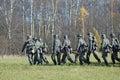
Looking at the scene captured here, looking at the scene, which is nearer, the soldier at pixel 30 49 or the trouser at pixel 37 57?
the soldier at pixel 30 49

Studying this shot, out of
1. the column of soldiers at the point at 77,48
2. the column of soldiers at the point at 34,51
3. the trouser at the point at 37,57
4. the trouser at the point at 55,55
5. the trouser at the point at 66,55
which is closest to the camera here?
the column of soldiers at the point at 77,48

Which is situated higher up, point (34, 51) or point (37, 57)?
point (34, 51)

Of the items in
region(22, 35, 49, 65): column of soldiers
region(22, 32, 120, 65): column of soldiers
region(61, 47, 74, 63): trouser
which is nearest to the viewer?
region(22, 32, 120, 65): column of soldiers

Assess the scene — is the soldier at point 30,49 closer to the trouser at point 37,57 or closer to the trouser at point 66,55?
the trouser at point 37,57

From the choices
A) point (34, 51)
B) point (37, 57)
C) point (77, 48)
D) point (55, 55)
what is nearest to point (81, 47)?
point (77, 48)

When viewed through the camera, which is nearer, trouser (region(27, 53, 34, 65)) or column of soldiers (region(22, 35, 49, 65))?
trouser (region(27, 53, 34, 65))

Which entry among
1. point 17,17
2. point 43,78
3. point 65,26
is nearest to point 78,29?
point 65,26

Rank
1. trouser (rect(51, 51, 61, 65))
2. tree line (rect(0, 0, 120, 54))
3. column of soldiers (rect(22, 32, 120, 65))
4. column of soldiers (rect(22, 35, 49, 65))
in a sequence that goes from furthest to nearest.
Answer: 1. tree line (rect(0, 0, 120, 54))
2. column of soldiers (rect(22, 35, 49, 65))
3. trouser (rect(51, 51, 61, 65))
4. column of soldiers (rect(22, 32, 120, 65))

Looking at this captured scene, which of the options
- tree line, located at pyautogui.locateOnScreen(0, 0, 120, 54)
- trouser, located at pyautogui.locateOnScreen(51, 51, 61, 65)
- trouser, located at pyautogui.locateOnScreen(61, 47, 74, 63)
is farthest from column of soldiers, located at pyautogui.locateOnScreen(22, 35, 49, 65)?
tree line, located at pyautogui.locateOnScreen(0, 0, 120, 54)

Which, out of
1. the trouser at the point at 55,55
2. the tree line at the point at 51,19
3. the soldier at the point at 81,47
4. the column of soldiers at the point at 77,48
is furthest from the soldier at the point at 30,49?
the tree line at the point at 51,19

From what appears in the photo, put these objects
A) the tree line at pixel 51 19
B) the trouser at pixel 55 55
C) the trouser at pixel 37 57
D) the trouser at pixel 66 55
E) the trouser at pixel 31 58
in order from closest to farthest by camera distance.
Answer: the trouser at pixel 55 55
the trouser at pixel 66 55
the trouser at pixel 31 58
the trouser at pixel 37 57
the tree line at pixel 51 19

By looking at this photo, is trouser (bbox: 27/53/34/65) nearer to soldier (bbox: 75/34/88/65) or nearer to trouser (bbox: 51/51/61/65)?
trouser (bbox: 51/51/61/65)

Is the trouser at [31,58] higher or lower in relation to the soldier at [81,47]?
lower

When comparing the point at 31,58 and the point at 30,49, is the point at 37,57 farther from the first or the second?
the point at 30,49
